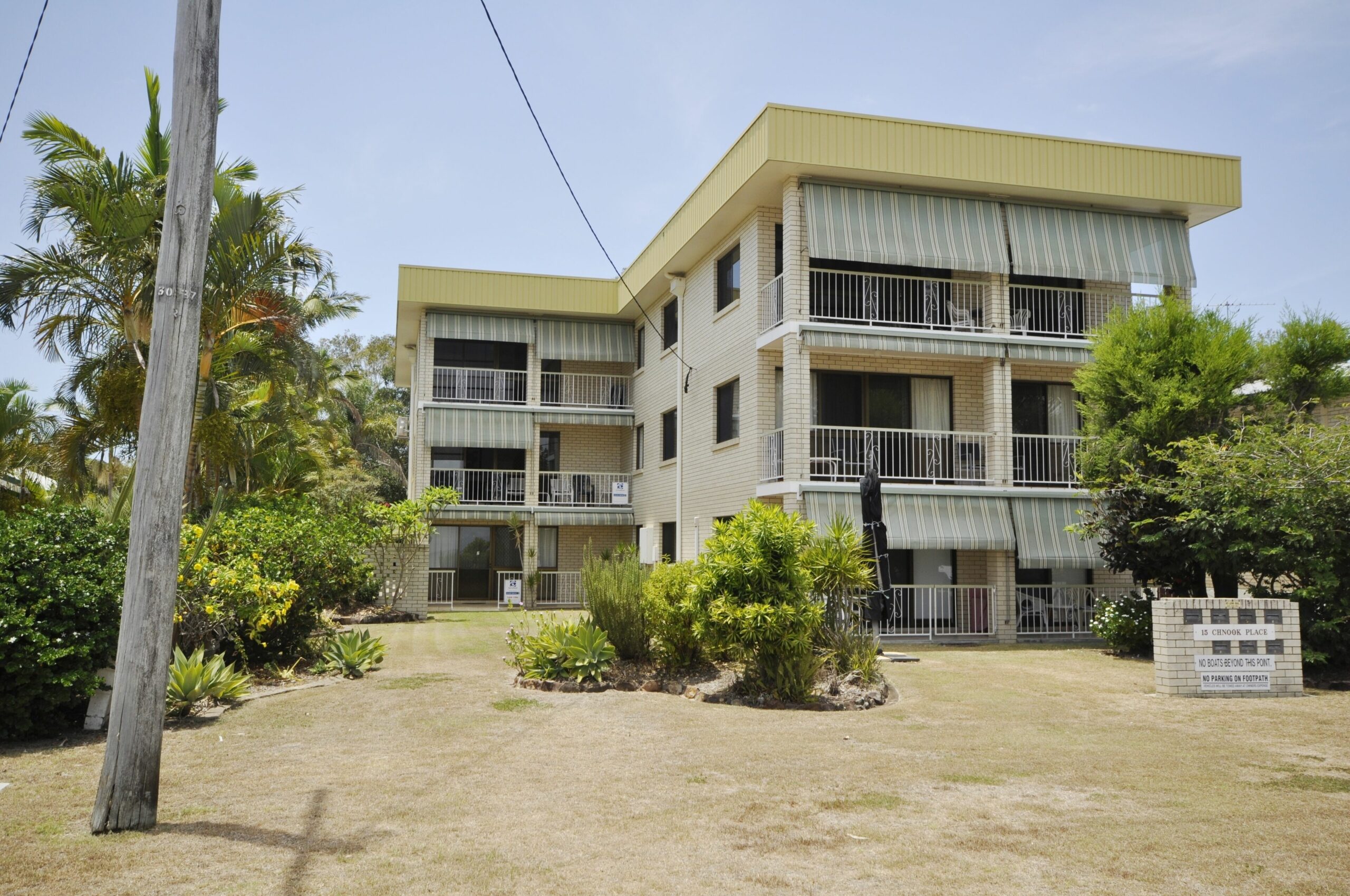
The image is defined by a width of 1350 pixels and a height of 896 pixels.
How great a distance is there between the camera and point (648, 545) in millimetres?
24578

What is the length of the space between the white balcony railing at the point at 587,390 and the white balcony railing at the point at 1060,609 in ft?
41.9

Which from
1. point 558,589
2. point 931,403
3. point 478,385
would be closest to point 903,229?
point 931,403

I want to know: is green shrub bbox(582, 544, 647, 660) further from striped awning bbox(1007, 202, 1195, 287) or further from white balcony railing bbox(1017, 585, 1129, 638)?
striped awning bbox(1007, 202, 1195, 287)

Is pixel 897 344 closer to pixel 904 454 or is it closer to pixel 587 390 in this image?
pixel 904 454

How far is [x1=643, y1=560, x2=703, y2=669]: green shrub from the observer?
1164cm

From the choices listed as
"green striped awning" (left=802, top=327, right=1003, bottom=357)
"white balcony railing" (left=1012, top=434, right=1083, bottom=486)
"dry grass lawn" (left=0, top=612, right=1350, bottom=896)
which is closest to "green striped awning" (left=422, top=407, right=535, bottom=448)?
"green striped awning" (left=802, top=327, right=1003, bottom=357)

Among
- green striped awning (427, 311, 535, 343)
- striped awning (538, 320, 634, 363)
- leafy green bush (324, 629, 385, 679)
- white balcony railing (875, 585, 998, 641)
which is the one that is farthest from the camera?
striped awning (538, 320, 634, 363)

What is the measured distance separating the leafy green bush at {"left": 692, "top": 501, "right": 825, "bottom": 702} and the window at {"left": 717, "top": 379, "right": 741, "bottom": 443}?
30.4ft

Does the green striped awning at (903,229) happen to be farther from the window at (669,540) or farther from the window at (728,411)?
the window at (669,540)

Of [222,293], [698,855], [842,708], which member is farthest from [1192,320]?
[222,293]

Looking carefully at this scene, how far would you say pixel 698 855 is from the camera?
5.45 meters

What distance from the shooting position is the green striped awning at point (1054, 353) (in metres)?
18.3

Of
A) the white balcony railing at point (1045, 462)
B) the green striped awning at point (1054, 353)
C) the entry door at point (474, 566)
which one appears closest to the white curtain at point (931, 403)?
the white balcony railing at point (1045, 462)

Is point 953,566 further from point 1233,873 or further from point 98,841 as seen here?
point 98,841
